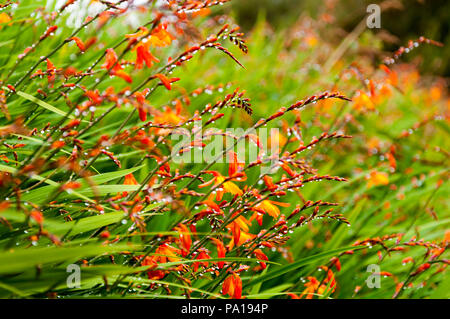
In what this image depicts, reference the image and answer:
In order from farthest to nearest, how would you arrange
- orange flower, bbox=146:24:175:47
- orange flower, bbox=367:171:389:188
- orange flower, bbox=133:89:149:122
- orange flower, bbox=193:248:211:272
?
orange flower, bbox=367:171:389:188, orange flower, bbox=193:248:211:272, orange flower, bbox=146:24:175:47, orange flower, bbox=133:89:149:122

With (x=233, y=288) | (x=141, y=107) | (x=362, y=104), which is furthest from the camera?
(x=362, y=104)

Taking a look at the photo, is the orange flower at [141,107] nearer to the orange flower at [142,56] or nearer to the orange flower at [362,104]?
the orange flower at [142,56]

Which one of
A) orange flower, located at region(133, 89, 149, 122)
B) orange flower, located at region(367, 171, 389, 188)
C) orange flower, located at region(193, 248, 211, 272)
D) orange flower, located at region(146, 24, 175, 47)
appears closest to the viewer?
orange flower, located at region(133, 89, 149, 122)

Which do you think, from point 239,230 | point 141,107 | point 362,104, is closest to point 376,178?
point 362,104

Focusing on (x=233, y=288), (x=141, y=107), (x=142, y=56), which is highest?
(x=142, y=56)

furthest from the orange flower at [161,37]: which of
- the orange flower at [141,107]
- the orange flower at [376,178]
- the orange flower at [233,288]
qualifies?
the orange flower at [376,178]

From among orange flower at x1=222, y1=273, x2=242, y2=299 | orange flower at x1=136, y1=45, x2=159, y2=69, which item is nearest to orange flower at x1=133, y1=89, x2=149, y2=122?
orange flower at x1=136, y1=45, x2=159, y2=69

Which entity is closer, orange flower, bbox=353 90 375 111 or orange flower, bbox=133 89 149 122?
orange flower, bbox=133 89 149 122

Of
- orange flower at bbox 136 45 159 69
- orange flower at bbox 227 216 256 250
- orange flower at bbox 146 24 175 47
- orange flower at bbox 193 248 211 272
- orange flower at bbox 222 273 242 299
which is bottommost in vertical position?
orange flower at bbox 222 273 242 299

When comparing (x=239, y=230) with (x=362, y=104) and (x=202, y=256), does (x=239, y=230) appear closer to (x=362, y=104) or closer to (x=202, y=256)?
(x=202, y=256)

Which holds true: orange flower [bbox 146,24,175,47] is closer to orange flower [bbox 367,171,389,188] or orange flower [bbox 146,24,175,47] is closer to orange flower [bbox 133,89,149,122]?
orange flower [bbox 133,89,149,122]

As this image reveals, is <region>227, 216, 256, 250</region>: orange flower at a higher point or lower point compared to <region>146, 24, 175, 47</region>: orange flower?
lower
